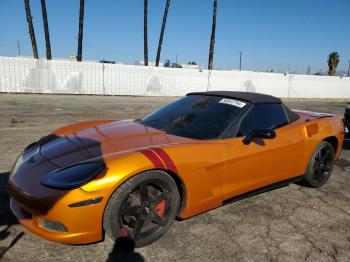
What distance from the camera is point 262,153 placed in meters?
3.64

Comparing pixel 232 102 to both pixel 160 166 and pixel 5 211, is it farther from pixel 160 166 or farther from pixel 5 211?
pixel 5 211

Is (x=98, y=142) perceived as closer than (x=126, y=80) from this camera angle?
Yes

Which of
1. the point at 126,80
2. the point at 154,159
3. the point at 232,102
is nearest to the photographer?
the point at 154,159

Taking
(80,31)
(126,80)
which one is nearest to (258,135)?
(126,80)

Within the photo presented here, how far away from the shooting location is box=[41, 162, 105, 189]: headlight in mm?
2584

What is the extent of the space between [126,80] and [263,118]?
18525mm

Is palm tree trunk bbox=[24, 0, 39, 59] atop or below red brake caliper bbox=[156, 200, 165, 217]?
atop

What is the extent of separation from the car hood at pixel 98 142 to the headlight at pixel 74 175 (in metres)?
0.15

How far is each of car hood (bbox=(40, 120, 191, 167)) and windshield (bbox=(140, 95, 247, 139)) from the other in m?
0.18

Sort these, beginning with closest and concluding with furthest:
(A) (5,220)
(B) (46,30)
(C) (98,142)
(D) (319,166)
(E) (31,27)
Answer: (A) (5,220) < (C) (98,142) < (D) (319,166) < (E) (31,27) < (B) (46,30)

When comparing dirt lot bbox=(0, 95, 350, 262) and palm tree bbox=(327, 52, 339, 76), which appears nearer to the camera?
dirt lot bbox=(0, 95, 350, 262)

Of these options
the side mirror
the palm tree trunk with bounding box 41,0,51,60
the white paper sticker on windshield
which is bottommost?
the side mirror

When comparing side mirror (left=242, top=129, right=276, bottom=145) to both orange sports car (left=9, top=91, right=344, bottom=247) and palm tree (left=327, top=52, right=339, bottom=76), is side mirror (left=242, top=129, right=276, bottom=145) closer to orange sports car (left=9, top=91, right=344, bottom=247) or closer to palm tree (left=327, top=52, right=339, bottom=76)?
orange sports car (left=9, top=91, right=344, bottom=247)

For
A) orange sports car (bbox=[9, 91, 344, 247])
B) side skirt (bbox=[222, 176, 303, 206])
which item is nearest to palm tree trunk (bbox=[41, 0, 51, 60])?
orange sports car (bbox=[9, 91, 344, 247])
